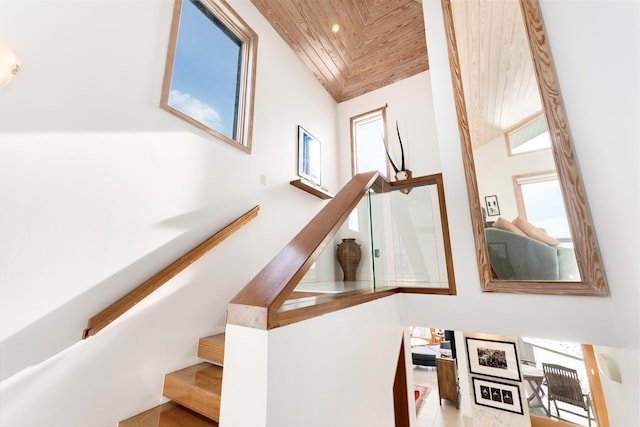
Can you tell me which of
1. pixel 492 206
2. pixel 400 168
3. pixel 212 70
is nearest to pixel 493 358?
pixel 400 168

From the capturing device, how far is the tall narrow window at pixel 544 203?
67.7 inches

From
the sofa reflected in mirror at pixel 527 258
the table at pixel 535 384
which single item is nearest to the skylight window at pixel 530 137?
the sofa reflected in mirror at pixel 527 258

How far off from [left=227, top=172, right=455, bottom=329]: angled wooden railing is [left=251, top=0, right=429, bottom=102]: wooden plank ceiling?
9.52ft

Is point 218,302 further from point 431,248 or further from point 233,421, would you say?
point 431,248

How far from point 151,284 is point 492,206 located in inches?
93.9

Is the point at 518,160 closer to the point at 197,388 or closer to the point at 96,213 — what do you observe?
the point at 197,388

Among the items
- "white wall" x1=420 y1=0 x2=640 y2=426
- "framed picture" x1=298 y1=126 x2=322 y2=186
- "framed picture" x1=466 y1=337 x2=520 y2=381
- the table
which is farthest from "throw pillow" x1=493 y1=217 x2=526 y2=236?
the table

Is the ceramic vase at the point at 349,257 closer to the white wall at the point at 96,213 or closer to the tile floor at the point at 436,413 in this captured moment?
the white wall at the point at 96,213

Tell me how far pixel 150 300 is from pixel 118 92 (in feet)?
4.43

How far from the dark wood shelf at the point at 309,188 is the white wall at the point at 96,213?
3.44 ft

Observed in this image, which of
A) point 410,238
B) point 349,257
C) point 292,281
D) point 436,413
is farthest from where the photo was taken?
point 436,413

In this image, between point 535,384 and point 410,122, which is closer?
point 410,122

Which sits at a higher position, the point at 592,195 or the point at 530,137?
the point at 530,137

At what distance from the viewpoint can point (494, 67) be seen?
217cm
